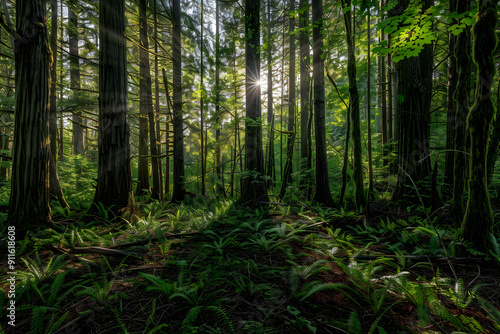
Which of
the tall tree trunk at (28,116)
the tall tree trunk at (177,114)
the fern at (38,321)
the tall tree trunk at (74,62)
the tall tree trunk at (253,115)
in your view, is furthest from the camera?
the tall tree trunk at (74,62)

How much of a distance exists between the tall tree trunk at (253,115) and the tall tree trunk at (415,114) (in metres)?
3.49

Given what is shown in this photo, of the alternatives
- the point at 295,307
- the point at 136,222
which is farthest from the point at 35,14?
the point at 295,307

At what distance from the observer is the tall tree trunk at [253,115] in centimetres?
536

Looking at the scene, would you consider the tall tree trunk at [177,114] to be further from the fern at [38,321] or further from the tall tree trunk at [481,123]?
the tall tree trunk at [481,123]

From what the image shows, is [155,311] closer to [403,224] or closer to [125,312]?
[125,312]

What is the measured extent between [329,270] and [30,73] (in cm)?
509

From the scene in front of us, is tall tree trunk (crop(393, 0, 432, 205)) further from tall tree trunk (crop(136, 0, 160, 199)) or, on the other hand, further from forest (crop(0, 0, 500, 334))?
tall tree trunk (crop(136, 0, 160, 199))

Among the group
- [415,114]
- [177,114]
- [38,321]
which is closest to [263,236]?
[38,321]

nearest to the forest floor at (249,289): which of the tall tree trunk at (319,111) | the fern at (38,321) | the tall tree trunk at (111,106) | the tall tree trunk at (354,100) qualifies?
the fern at (38,321)

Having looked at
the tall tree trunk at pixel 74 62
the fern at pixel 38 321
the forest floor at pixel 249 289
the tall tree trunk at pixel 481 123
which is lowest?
the forest floor at pixel 249 289

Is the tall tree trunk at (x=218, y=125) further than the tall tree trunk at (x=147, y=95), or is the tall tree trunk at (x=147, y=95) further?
the tall tree trunk at (x=218, y=125)

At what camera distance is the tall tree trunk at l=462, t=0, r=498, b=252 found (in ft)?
7.42

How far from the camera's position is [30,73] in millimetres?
3014

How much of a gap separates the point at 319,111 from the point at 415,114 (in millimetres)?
2205
